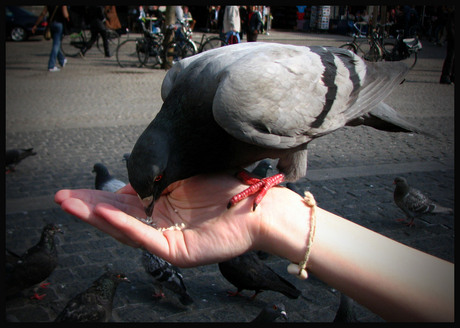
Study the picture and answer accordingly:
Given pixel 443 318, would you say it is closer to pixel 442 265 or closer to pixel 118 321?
pixel 442 265

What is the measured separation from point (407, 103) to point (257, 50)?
8.89 m

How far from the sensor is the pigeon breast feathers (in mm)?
2338

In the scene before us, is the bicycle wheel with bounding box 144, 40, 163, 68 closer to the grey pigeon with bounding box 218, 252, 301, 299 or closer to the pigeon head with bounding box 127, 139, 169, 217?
the grey pigeon with bounding box 218, 252, 301, 299

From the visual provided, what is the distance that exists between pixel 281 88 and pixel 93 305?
1.94 metres

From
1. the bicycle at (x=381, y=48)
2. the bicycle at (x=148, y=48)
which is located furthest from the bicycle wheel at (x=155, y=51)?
the bicycle at (x=381, y=48)

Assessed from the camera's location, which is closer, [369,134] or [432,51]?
[369,134]

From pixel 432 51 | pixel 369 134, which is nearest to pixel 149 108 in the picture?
pixel 369 134

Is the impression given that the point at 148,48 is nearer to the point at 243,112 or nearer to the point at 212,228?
the point at 243,112

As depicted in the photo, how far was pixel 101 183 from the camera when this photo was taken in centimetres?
488

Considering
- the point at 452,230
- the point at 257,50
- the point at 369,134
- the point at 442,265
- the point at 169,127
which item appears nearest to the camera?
the point at 442,265

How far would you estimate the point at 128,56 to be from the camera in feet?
56.1

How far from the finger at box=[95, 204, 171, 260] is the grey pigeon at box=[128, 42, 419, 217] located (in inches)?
8.6

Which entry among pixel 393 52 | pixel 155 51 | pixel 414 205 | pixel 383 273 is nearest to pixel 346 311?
pixel 383 273

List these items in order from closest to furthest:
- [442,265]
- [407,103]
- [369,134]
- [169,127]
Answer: [442,265]
[169,127]
[369,134]
[407,103]
